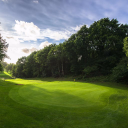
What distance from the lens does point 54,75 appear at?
50.8m

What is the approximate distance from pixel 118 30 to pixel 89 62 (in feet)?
50.4

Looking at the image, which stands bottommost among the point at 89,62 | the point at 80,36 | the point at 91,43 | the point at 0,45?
the point at 89,62

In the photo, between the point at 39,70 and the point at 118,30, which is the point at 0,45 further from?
the point at 118,30

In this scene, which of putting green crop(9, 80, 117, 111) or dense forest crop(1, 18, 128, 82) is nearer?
putting green crop(9, 80, 117, 111)

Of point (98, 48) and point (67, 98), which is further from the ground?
point (98, 48)

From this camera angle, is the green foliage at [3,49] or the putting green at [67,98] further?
the green foliage at [3,49]

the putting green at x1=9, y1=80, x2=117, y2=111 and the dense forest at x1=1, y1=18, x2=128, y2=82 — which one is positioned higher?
the dense forest at x1=1, y1=18, x2=128, y2=82

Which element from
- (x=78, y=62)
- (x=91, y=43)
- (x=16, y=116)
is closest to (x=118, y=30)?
(x=91, y=43)

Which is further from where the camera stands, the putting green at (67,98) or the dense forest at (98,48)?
the dense forest at (98,48)

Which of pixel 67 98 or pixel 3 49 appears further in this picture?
pixel 3 49

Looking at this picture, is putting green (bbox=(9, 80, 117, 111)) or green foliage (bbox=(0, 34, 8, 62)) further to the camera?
green foliage (bbox=(0, 34, 8, 62))

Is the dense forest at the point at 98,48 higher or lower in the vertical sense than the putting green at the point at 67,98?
higher

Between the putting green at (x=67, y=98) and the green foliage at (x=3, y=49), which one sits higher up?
the green foliage at (x=3, y=49)

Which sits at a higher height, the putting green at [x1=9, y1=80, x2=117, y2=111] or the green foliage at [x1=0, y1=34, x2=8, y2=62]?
the green foliage at [x1=0, y1=34, x2=8, y2=62]
